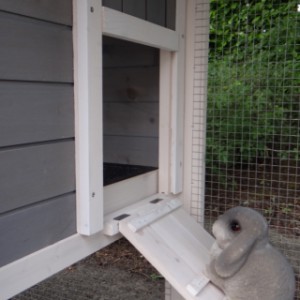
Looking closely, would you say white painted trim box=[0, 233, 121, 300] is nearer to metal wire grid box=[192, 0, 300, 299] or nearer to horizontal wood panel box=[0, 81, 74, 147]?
horizontal wood panel box=[0, 81, 74, 147]

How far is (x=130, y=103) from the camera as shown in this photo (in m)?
1.64

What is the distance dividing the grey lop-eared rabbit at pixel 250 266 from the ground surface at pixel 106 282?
3.85 feet

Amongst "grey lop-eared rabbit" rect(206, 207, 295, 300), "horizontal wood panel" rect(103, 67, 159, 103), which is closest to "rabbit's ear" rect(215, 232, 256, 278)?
"grey lop-eared rabbit" rect(206, 207, 295, 300)

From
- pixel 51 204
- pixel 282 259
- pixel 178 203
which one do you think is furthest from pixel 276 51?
pixel 51 204

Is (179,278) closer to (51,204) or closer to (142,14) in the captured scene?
(51,204)

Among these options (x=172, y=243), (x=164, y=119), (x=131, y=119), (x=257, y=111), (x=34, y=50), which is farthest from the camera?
(x=257, y=111)

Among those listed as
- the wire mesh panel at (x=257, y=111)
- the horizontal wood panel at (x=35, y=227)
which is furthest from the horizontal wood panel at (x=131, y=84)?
the wire mesh panel at (x=257, y=111)

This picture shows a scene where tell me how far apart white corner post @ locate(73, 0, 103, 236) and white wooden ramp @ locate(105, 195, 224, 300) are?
0.52 ft

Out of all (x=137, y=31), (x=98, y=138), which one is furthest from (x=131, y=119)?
(x=98, y=138)

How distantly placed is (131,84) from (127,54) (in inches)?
4.9

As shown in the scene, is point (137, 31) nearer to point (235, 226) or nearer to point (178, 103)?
point (178, 103)

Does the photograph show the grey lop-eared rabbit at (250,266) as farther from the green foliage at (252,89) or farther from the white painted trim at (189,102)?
the green foliage at (252,89)

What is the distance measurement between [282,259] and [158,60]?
2.73 feet

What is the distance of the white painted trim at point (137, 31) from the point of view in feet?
3.56
